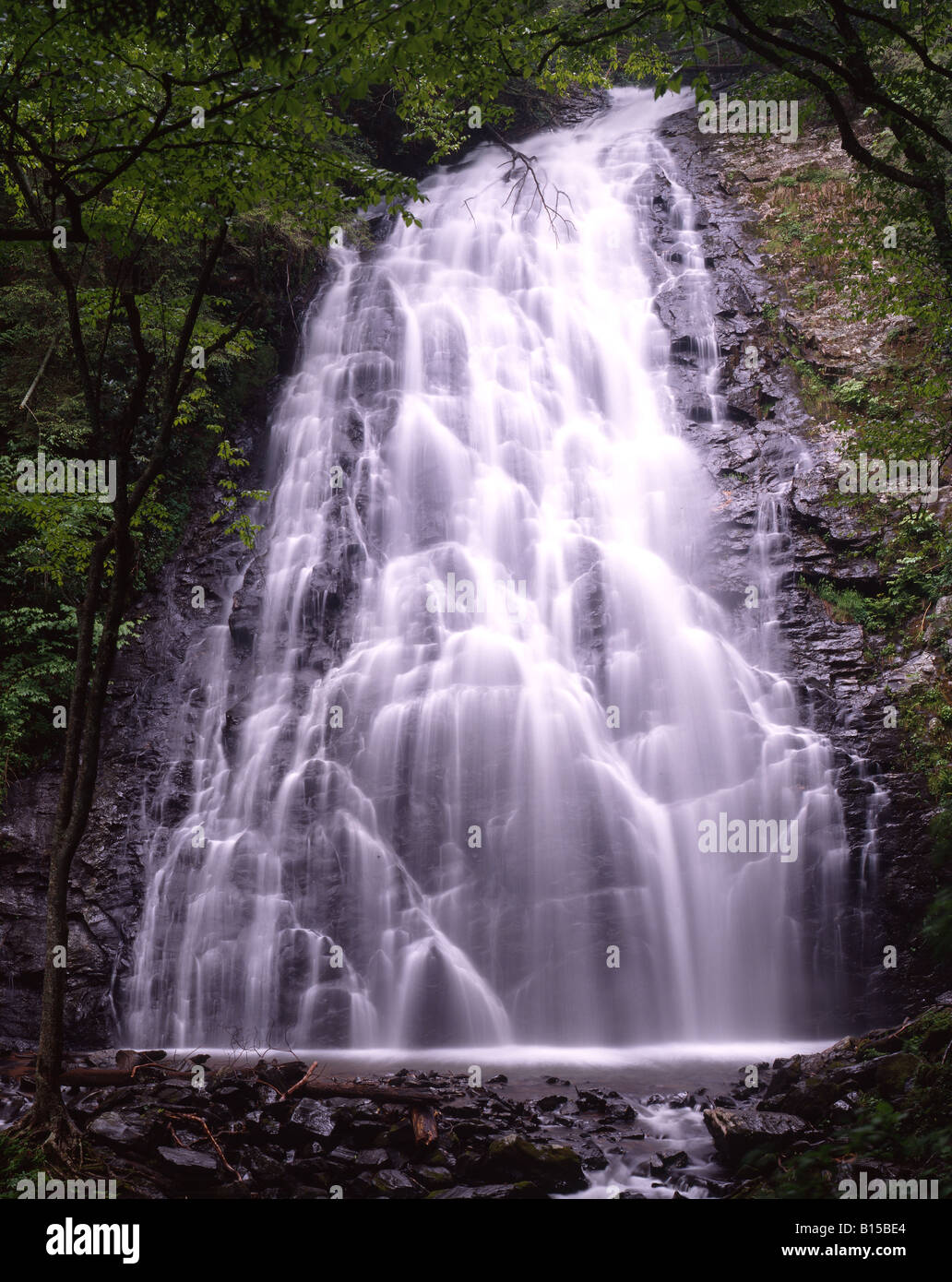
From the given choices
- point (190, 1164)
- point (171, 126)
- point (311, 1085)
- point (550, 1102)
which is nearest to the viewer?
point (171, 126)

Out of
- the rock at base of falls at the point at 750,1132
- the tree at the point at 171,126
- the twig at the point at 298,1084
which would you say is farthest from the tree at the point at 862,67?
the twig at the point at 298,1084

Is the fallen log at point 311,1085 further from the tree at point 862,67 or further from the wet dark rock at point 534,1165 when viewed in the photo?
the tree at point 862,67

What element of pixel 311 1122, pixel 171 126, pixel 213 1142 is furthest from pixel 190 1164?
pixel 171 126

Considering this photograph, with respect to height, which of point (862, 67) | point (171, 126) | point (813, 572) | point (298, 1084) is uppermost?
point (862, 67)

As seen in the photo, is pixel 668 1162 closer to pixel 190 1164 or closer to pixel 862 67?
pixel 190 1164

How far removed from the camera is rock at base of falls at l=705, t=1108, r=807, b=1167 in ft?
20.3

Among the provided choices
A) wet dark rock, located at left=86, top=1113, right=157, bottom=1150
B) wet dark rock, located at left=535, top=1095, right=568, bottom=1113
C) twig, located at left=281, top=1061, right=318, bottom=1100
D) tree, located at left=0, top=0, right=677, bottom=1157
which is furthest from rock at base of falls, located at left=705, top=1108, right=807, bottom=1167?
tree, located at left=0, top=0, right=677, bottom=1157

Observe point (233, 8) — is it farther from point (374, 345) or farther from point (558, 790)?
point (374, 345)

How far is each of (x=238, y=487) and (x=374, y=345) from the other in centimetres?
468

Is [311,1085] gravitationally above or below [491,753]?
below

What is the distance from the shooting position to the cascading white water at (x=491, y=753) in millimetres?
10391

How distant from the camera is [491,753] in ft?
39.5

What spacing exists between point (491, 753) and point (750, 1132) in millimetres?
6370
